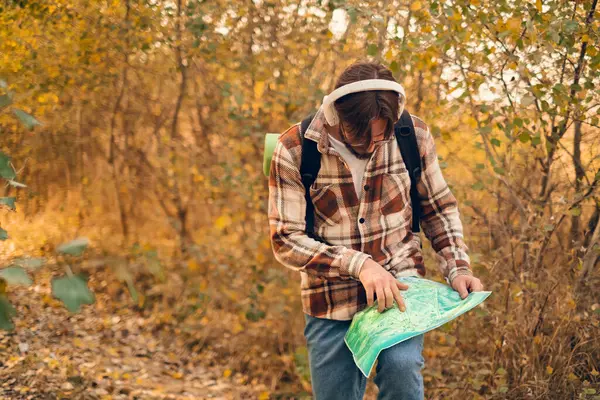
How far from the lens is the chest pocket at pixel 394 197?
217cm

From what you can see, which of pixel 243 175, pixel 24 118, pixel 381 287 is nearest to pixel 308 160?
pixel 381 287

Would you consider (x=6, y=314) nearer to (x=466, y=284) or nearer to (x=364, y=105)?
(x=364, y=105)

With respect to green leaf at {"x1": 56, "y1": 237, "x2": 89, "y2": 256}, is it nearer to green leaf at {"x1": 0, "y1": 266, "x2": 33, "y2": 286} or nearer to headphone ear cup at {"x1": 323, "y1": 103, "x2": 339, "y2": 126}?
green leaf at {"x1": 0, "y1": 266, "x2": 33, "y2": 286}

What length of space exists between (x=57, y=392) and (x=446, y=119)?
9.49 feet

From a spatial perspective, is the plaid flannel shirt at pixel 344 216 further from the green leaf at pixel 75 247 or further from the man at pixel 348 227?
the green leaf at pixel 75 247

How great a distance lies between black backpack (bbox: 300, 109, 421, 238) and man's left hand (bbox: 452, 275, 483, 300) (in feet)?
1.15

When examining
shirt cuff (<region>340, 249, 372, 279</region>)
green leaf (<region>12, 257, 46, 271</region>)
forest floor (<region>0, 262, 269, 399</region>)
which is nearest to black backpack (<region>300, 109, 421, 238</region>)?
shirt cuff (<region>340, 249, 372, 279</region>)

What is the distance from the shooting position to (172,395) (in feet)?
15.1

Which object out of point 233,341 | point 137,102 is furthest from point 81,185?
point 233,341

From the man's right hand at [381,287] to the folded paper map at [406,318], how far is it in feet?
0.11

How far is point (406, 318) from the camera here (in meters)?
1.93

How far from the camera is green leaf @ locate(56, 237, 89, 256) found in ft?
4.48

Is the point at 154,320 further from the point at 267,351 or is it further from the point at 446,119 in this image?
the point at 446,119

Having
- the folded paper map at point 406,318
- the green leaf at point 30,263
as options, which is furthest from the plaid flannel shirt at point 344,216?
the green leaf at point 30,263
